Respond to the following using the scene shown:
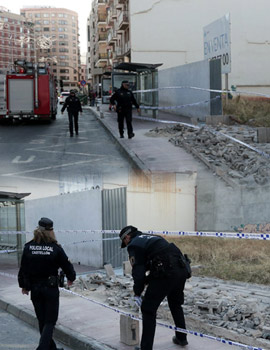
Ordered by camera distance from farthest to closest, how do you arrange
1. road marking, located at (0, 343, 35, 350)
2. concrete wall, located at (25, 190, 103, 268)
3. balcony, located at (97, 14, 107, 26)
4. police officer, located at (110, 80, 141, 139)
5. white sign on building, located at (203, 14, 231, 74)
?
balcony, located at (97, 14, 107, 26) < white sign on building, located at (203, 14, 231, 74) < concrete wall, located at (25, 190, 103, 268) < police officer, located at (110, 80, 141, 139) < road marking, located at (0, 343, 35, 350)

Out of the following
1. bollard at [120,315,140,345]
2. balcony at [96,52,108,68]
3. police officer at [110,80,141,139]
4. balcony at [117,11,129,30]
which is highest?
balcony at [96,52,108,68]

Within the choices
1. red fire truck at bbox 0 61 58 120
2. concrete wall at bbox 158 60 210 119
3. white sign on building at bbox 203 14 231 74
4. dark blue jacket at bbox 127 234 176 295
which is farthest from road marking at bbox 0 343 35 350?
red fire truck at bbox 0 61 58 120

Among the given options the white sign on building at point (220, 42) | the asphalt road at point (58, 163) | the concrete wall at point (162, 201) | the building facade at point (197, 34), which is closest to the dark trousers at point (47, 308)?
the asphalt road at point (58, 163)

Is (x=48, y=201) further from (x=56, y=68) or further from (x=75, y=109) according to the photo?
(x=56, y=68)

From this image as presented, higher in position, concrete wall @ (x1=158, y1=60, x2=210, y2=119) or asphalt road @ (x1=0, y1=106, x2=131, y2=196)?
concrete wall @ (x1=158, y1=60, x2=210, y2=119)

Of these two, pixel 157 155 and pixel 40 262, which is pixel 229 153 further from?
pixel 40 262

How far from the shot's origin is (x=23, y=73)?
23.0m

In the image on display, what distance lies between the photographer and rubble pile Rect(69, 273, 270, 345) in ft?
19.8

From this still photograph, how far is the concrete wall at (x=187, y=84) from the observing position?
17.7 m

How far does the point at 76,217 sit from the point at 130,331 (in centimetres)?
969

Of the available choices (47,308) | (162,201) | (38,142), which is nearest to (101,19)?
(38,142)

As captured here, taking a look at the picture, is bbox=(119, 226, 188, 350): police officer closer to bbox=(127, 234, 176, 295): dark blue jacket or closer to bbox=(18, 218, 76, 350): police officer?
bbox=(127, 234, 176, 295): dark blue jacket

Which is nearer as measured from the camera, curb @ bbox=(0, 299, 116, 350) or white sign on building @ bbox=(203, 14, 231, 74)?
curb @ bbox=(0, 299, 116, 350)

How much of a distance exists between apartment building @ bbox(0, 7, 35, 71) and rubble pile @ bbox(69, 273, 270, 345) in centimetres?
11741
